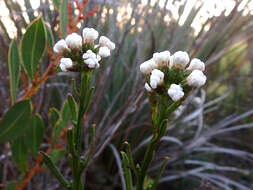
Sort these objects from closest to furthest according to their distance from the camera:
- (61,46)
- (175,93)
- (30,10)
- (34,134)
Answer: (175,93)
(61,46)
(34,134)
(30,10)

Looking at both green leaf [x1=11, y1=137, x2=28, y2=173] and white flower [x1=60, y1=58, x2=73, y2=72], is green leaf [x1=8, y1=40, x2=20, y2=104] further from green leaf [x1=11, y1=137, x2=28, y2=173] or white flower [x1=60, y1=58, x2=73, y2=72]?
white flower [x1=60, y1=58, x2=73, y2=72]

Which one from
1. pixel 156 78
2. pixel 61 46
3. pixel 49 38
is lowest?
pixel 156 78

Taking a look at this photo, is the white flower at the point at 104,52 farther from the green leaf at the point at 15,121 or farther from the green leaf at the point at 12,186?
the green leaf at the point at 12,186

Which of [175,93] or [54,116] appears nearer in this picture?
[175,93]

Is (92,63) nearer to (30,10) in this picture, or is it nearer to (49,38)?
(49,38)

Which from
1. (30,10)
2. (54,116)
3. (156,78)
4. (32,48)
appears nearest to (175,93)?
(156,78)

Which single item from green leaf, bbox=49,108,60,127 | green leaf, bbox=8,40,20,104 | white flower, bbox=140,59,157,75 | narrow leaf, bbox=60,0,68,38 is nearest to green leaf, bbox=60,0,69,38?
narrow leaf, bbox=60,0,68,38
